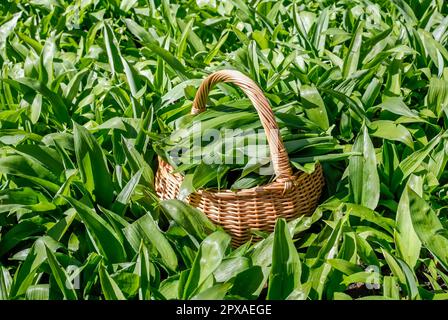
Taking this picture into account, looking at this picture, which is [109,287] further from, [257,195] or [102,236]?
[257,195]

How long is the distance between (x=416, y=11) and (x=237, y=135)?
196cm

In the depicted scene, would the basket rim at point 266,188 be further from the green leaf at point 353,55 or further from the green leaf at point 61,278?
the green leaf at point 353,55

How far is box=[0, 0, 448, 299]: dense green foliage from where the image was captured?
7.79 feet

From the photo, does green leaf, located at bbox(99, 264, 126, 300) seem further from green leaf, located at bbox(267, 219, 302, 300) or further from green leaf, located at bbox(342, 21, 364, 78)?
green leaf, located at bbox(342, 21, 364, 78)

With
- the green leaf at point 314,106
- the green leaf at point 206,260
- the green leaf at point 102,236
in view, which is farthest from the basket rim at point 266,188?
the green leaf at point 314,106

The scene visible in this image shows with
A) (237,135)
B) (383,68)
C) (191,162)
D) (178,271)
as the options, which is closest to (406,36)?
(383,68)

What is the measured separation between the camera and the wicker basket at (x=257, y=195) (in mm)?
2445

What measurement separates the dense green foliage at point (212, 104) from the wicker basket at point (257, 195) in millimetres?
60

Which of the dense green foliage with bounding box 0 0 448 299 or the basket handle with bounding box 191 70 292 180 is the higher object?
the basket handle with bounding box 191 70 292 180

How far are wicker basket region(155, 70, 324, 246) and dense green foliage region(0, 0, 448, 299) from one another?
6 cm

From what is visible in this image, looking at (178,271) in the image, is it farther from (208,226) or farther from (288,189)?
(288,189)

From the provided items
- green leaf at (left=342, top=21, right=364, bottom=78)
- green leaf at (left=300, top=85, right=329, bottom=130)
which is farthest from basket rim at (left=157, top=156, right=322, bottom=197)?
green leaf at (left=342, top=21, right=364, bottom=78)

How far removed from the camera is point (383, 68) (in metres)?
3.46

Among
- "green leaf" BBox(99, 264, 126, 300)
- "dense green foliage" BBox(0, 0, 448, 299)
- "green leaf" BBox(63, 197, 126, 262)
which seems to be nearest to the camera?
"green leaf" BBox(99, 264, 126, 300)
